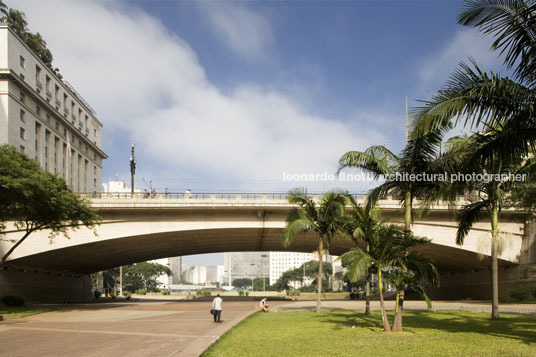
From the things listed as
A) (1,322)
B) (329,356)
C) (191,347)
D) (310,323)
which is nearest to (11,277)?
(1,322)

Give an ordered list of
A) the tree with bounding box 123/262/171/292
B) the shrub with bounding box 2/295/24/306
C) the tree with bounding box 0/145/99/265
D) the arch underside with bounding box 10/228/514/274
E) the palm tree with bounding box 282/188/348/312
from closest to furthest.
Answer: the palm tree with bounding box 282/188/348/312 < the tree with bounding box 0/145/99/265 < the shrub with bounding box 2/295/24/306 < the arch underside with bounding box 10/228/514/274 < the tree with bounding box 123/262/171/292

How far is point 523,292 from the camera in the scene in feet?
Answer: 123

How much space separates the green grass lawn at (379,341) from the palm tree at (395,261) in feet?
5.08

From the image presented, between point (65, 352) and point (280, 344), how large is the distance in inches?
238

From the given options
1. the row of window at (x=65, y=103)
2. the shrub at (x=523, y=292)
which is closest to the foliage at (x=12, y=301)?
the row of window at (x=65, y=103)

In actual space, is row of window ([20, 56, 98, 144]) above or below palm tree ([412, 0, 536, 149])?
above

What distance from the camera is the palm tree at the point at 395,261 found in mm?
14484

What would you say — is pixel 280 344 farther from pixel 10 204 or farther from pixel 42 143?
pixel 42 143

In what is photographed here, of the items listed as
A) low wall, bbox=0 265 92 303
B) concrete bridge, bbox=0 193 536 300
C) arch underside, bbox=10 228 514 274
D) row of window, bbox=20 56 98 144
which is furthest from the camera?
row of window, bbox=20 56 98 144

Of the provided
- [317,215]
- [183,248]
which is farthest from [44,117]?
[317,215]

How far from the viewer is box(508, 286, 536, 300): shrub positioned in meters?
37.2

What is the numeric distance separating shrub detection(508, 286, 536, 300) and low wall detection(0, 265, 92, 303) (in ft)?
151

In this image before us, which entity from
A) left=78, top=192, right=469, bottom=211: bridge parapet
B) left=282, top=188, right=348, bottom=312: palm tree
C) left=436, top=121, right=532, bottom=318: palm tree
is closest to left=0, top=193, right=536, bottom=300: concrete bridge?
left=78, top=192, right=469, bottom=211: bridge parapet

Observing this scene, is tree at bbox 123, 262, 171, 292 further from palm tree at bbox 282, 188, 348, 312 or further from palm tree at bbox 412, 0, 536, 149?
palm tree at bbox 412, 0, 536, 149
